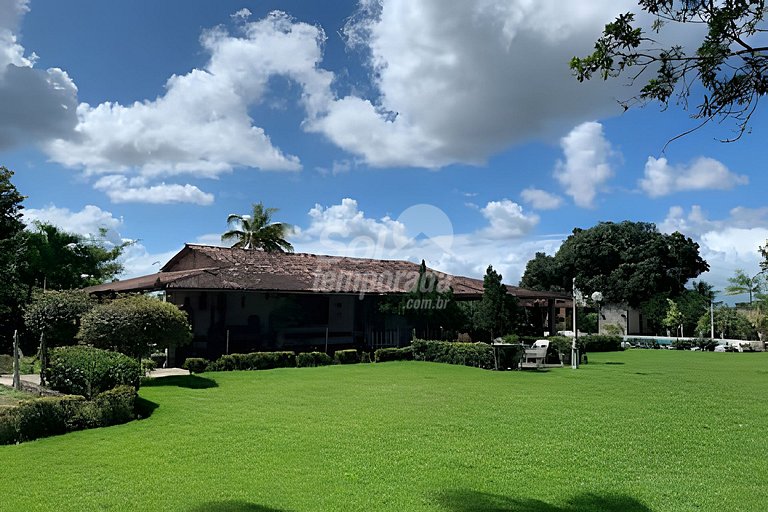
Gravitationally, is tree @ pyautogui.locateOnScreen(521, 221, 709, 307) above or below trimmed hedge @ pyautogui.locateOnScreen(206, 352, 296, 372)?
above

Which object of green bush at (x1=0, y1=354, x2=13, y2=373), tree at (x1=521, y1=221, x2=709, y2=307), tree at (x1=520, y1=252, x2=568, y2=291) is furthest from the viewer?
tree at (x1=520, y1=252, x2=568, y2=291)

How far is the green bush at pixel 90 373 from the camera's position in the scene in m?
12.2

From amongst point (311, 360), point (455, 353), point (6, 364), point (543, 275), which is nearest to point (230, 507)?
point (6, 364)

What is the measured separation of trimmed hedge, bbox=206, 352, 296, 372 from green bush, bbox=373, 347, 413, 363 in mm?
3829

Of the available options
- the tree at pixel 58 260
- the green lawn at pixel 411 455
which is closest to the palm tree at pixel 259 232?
the tree at pixel 58 260

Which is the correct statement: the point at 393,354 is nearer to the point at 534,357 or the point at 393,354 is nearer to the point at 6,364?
the point at 534,357

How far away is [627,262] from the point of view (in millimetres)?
50812

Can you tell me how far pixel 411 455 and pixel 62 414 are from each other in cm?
629

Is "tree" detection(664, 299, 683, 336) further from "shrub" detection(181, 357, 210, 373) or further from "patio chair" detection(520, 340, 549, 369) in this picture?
"shrub" detection(181, 357, 210, 373)

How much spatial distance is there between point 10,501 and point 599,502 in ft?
21.3

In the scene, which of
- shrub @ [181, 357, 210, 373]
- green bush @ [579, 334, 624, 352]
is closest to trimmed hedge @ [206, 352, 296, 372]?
shrub @ [181, 357, 210, 373]

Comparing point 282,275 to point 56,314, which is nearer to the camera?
point 56,314

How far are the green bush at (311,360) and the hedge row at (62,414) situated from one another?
36.6 feet

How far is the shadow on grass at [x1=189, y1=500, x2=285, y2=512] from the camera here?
19.6 ft
